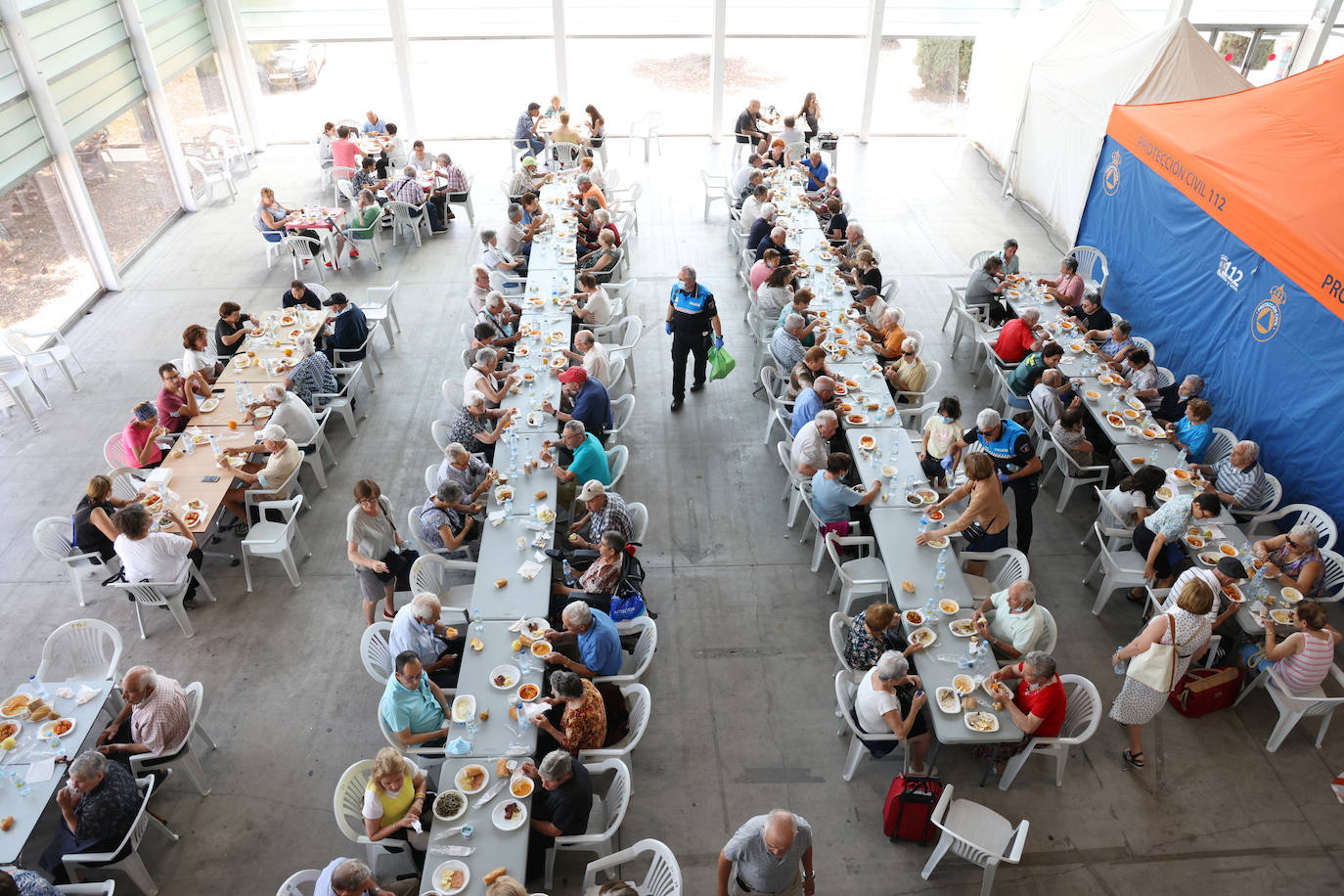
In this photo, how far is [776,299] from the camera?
11.5 meters

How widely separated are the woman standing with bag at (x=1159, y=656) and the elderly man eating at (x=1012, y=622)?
777mm

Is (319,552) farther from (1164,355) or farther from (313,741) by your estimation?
(1164,355)

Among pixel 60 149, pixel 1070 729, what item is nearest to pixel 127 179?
pixel 60 149

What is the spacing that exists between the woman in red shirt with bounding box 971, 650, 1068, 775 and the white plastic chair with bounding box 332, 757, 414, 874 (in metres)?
4.51

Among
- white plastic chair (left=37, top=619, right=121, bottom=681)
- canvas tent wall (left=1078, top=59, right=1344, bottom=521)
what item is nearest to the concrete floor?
white plastic chair (left=37, top=619, right=121, bottom=681)

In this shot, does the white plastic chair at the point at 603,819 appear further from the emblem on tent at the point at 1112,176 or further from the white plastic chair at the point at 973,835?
the emblem on tent at the point at 1112,176

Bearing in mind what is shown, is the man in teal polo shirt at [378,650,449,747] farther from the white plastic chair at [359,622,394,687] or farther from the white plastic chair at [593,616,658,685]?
the white plastic chair at [593,616,658,685]

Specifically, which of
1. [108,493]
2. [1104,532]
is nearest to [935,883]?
[1104,532]

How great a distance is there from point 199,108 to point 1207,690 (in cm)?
2000

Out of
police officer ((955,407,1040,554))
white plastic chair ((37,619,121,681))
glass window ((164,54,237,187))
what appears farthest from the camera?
glass window ((164,54,237,187))

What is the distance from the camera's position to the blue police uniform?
418 inches

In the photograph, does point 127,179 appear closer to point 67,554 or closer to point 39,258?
point 39,258

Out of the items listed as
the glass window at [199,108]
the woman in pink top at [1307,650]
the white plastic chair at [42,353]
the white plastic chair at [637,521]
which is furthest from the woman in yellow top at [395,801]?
the glass window at [199,108]

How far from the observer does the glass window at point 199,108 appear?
661 inches
